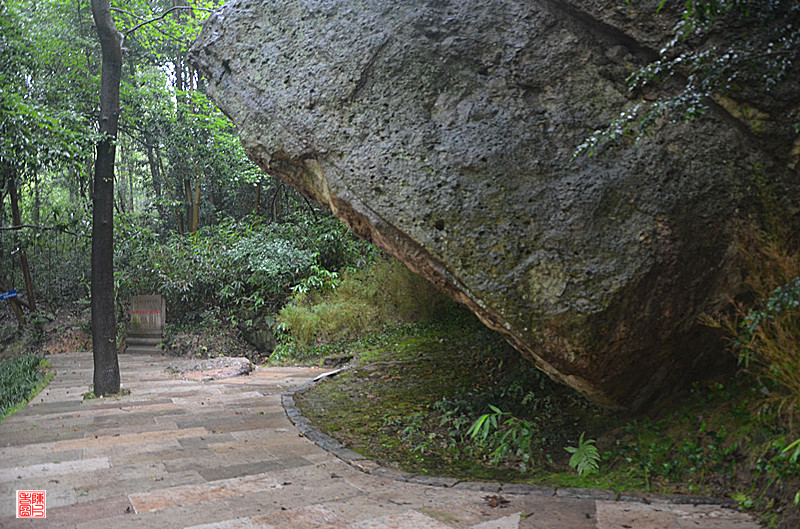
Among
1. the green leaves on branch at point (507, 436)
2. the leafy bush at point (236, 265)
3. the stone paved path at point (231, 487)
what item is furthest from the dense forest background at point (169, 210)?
the green leaves on branch at point (507, 436)

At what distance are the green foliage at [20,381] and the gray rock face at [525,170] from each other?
405 cm

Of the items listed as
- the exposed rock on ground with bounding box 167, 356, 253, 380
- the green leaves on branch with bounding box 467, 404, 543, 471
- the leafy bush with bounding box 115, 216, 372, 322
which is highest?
the leafy bush with bounding box 115, 216, 372, 322

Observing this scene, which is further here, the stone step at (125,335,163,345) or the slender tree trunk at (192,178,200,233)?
the slender tree trunk at (192,178,200,233)

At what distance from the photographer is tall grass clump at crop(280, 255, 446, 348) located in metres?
9.28

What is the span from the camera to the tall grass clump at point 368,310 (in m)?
9.28

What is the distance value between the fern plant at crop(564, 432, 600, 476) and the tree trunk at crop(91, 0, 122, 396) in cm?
476

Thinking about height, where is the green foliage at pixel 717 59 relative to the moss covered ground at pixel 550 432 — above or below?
above

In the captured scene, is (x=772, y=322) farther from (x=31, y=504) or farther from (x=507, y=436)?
(x=31, y=504)

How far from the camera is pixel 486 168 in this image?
3689 millimetres

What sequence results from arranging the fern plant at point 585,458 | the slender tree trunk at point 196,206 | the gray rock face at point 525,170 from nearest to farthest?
the gray rock face at point 525,170 → the fern plant at point 585,458 → the slender tree trunk at point 196,206

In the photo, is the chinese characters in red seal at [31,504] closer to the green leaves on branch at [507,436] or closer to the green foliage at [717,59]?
the green leaves on branch at [507,436]

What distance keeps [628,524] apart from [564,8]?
10.8 ft

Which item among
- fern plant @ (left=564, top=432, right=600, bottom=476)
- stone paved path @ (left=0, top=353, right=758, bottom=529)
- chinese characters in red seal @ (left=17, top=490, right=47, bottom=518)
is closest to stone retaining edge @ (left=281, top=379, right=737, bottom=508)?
stone paved path @ (left=0, top=353, right=758, bottom=529)

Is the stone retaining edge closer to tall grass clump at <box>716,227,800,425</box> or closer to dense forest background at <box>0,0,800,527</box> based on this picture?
dense forest background at <box>0,0,800,527</box>
